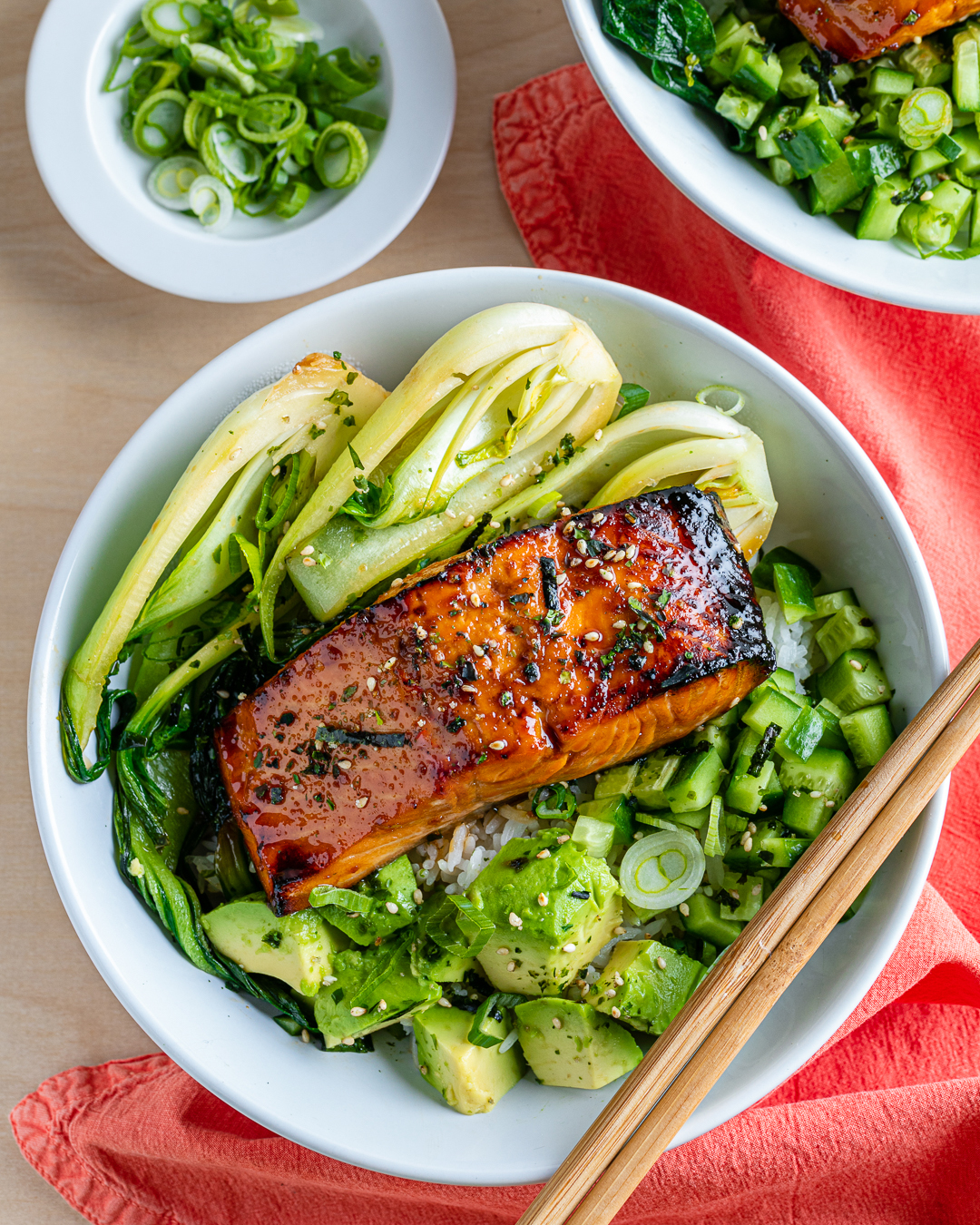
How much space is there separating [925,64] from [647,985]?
8.77 feet

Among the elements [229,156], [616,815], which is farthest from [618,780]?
[229,156]

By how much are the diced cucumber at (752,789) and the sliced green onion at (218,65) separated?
2665 mm

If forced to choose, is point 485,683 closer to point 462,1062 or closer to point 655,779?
point 655,779

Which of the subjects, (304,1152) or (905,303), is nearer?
(905,303)

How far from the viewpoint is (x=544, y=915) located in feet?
7.79

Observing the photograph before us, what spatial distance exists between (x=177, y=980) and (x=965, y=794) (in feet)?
7.95

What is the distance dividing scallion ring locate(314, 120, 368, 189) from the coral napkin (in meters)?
0.45

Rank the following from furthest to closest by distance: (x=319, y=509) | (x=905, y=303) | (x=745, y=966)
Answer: (x=905, y=303), (x=319, y=509), (x=745, y=966)

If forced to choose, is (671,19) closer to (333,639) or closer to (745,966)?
(333,639)

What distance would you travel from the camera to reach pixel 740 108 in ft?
9.21

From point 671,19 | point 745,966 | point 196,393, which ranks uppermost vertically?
point 671,19

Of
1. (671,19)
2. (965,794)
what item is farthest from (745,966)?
(671,19)

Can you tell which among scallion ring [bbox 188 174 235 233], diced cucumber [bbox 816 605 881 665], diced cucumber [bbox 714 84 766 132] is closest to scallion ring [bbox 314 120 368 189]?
scallion ring [bbox 188 174 235 233]

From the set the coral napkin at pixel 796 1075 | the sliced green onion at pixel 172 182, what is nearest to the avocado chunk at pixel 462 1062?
the coral napkin at pixel 796 1075
